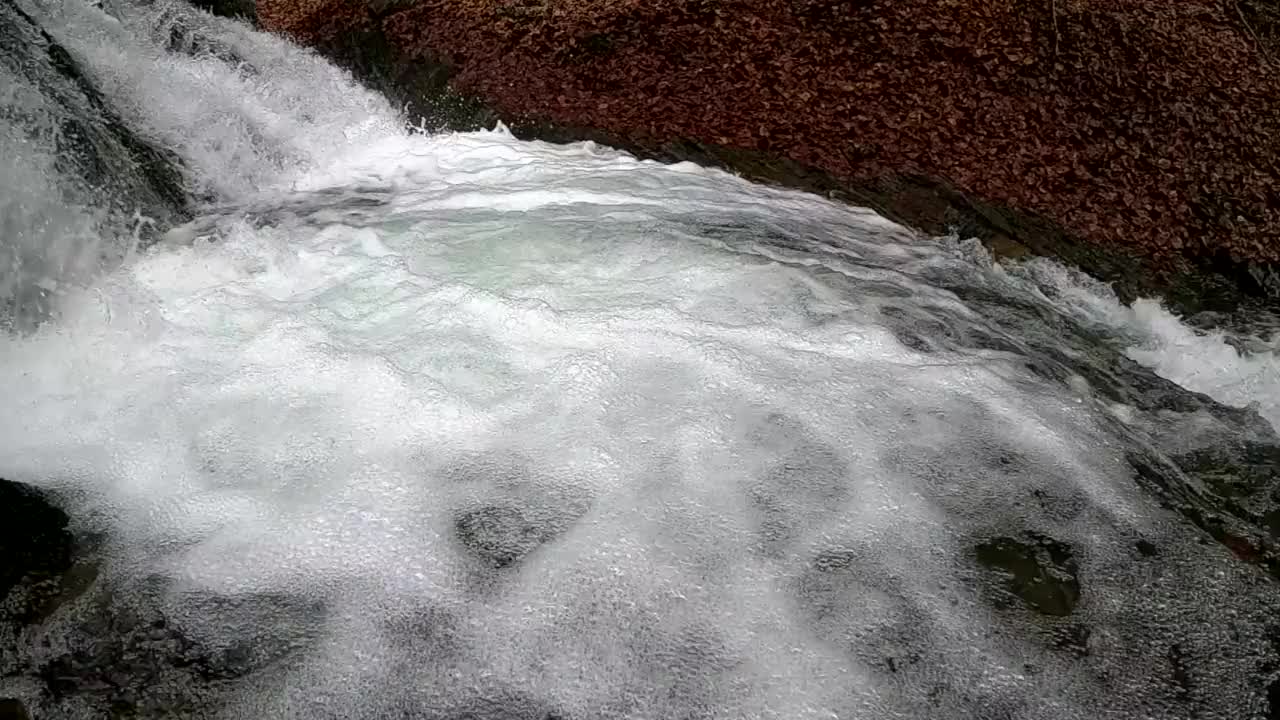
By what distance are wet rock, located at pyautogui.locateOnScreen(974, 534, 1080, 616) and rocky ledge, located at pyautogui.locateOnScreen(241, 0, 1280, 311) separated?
9.72 ft

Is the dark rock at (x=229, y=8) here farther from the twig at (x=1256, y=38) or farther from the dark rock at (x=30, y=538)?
the twig at (x=1256, y=38)

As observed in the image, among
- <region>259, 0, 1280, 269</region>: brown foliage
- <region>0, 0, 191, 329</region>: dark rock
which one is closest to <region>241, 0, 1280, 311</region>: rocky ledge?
<region>259, 0, 1280, 269</region>: brown foliage

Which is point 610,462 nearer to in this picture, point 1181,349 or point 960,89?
point 1181,349

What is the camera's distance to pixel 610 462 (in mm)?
3666

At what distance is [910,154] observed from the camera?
6.29 metres

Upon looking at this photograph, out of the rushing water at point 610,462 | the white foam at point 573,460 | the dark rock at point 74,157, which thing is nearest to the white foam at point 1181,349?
the rushing water at point 610,462

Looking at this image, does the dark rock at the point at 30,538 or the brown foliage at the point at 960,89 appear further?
the brown foliage at the point at 960,89

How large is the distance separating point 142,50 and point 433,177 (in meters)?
2.65

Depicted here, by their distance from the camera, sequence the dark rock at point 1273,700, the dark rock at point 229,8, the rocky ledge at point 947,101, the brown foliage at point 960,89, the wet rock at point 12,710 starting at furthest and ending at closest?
the dark rock at point 229,8
the brown foliage at point 960,89
the rocky ledge at point 947,101
the dark rock at point 1273,700
the wet rock at point 12,710

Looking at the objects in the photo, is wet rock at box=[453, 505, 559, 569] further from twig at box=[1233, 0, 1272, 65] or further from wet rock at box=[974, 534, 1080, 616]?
twig at box=[1233, 0, 1272, 65]

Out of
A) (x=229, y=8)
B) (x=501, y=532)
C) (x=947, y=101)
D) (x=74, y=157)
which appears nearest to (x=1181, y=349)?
(x=947, y=101)

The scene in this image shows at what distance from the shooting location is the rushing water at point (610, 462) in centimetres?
284

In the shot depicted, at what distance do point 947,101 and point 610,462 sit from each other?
A: 4.33 m

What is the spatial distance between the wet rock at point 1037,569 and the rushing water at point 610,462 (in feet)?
0.06
